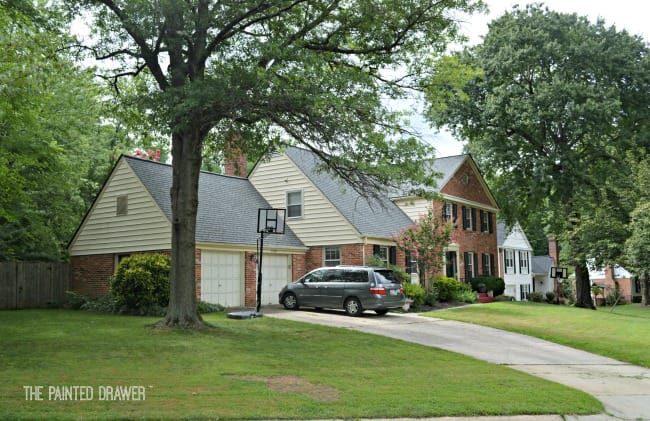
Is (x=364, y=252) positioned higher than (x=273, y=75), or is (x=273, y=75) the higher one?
(x=273, y=75)

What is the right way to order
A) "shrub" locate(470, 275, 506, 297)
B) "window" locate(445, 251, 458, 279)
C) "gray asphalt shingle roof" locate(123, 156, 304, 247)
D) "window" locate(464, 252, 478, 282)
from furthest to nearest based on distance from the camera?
"window" locate(464, 252, 478, 282) < "shrub" locate(470, 275, 506, 297) < "window" locate(445, 251, 458, 279) < "gray asphalt shingle roof" locate(123, 156, 304, 247)

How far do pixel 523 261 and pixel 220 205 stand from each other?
30798mm

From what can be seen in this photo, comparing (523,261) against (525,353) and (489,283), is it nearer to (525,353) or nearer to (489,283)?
(489,283)

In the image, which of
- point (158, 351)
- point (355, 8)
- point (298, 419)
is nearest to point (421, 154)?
point (355, 8)

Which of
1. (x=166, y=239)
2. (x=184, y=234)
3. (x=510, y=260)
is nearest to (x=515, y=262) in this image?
(x=510, y=260)

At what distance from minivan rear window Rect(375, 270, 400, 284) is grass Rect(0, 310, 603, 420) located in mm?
5421

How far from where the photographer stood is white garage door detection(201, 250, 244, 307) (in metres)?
22.5

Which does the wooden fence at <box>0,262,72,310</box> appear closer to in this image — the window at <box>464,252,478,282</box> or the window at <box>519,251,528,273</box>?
the window at <box>464,252,478,282</box>

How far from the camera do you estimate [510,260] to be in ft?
148

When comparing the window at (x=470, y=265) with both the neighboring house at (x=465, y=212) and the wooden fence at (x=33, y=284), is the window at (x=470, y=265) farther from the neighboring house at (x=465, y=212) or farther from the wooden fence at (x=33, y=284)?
the wooden fence at (x=33, y=284)

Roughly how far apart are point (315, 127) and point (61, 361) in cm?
722

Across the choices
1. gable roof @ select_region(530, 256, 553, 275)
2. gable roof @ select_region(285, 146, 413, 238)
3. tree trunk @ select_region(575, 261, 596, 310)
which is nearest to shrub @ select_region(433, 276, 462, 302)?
gable roof @ select_region(285, 146, 413, 238)

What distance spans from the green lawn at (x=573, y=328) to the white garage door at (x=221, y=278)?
7.81 m

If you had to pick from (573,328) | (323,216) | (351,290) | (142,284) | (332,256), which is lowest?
(573,328)
